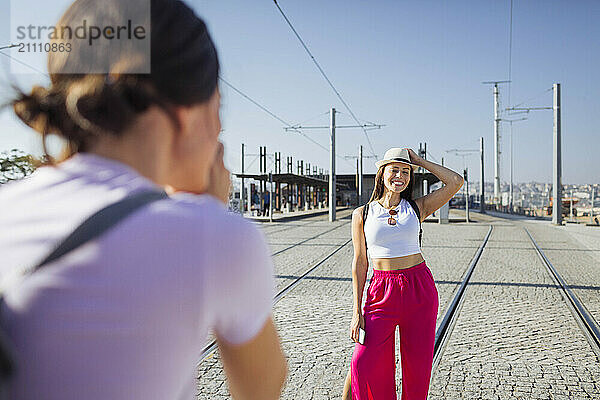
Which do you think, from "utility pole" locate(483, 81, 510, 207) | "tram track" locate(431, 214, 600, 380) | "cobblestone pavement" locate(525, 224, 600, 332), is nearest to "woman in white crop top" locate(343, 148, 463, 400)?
"tram track" locate(431, 214, 600, 380)

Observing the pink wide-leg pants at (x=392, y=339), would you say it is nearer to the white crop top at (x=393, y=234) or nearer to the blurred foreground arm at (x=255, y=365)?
the white crop top at (x=393, y=234)

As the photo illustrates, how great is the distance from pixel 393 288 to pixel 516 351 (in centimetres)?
271

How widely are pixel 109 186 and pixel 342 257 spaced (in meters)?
13.2

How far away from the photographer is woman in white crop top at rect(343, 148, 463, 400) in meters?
3.54

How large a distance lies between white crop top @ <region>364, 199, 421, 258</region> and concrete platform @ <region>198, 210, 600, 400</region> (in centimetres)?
130

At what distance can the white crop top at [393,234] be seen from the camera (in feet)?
12.7

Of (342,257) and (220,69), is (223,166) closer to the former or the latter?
(220,69)

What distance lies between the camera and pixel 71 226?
765 millimetres

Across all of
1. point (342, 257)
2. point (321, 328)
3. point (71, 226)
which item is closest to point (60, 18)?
point (71, 226)

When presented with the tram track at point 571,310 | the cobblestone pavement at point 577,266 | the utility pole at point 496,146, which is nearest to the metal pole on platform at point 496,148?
the utility pole at point 496,146

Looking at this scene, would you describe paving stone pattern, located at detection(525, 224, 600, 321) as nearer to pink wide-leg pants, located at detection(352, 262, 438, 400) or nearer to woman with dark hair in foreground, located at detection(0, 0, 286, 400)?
pink wide-leg pants, located at detection(352, 262, 438, 400)

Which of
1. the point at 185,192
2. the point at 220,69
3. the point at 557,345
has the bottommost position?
the point at 557,345

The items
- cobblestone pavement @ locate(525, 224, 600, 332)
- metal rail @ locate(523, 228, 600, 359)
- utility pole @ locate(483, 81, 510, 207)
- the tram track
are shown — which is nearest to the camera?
the tram track

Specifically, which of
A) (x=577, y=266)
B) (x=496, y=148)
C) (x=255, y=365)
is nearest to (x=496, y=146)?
(x=496, y=148)
